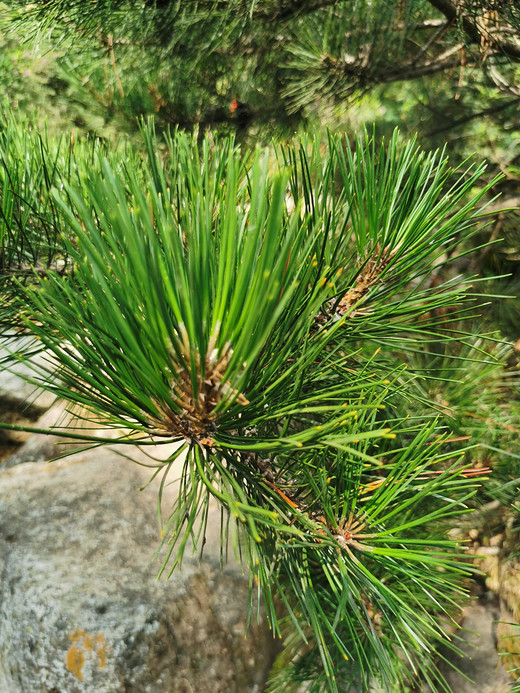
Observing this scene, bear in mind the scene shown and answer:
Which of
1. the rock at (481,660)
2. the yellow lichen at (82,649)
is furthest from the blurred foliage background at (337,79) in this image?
the yellow lichen at (82,649)

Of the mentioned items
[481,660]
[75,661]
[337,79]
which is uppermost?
[337,79]

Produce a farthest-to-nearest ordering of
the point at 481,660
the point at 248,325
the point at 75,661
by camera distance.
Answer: the point at 481,660
the point at 75,661
the point at 248,325

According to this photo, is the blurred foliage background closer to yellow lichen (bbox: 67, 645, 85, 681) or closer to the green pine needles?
the green pine needles

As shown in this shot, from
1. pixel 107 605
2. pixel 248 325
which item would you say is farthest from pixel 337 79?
pixel 107 605

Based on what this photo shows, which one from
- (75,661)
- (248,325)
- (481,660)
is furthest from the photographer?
(481,660)

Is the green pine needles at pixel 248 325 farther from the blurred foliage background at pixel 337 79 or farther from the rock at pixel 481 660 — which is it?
the rock at pixel 481 660

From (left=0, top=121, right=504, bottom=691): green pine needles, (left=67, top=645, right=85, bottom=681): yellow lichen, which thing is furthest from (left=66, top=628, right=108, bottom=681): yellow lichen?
(left=0, top=121, right=504, bottom=691): green pine needles

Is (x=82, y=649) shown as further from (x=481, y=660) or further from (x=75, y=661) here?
(x=481, y=660)

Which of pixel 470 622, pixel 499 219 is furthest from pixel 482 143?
pixel 470 622
